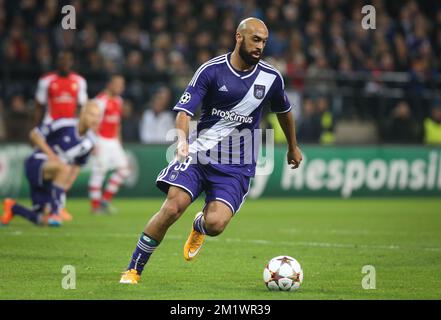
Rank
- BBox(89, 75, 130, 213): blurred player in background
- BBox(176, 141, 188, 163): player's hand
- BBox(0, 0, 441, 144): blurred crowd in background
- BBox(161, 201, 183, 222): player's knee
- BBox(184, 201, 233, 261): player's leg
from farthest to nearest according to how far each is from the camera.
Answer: BBox(0, 0, 441, 144): blurred crowd in background → BBox(89, 75, 130, 213): blurred player in background → BBox(184, 201, 233, 261): player's leg → BBox(161, 201, 183, 222): player's knee → BBox(176, 141, 188, 163): player's hand

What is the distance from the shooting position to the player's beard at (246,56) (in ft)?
27.8

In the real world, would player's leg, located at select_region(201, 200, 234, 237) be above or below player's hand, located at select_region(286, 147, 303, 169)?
below

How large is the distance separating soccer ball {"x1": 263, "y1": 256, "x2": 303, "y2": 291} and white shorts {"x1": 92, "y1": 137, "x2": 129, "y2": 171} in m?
10.4

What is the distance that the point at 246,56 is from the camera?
27.9 feet

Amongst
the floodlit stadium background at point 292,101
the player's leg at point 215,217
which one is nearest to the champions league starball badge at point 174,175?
the player's leg at point 215,217

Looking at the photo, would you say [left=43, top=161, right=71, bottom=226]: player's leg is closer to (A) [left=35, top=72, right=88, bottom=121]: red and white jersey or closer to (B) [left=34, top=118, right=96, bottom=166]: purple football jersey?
(B) [left=34, top=118, right=96, bottom=166]: purple football jersey

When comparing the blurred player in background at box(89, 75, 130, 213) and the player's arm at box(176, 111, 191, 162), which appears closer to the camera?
the player's arm at box(176, 111, 191, 162)

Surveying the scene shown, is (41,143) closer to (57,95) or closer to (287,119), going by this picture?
(57,95)

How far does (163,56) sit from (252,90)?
44.3 ft

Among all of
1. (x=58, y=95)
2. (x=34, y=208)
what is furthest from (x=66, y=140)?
(x=34, y=208)

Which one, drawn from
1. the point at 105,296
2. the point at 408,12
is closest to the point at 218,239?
the point at 105,296

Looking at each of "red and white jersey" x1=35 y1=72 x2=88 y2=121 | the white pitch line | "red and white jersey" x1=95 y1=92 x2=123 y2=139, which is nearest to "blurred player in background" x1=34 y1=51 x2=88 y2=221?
"red and white jersey" x1=35 y1=72 x2=88 y2=121

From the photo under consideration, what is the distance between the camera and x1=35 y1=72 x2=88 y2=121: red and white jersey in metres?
14.4

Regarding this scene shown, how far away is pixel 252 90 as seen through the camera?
867 centimetres
